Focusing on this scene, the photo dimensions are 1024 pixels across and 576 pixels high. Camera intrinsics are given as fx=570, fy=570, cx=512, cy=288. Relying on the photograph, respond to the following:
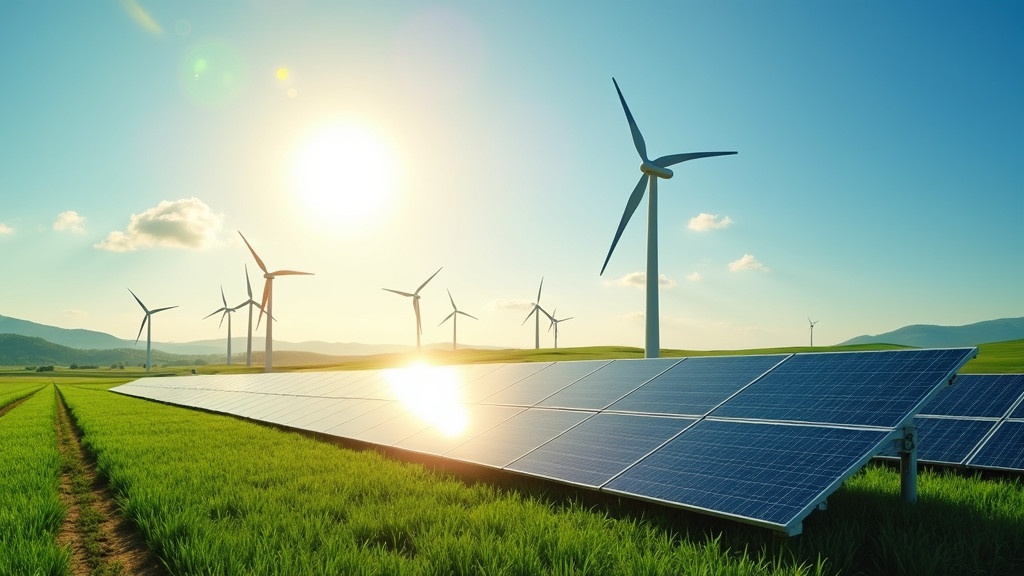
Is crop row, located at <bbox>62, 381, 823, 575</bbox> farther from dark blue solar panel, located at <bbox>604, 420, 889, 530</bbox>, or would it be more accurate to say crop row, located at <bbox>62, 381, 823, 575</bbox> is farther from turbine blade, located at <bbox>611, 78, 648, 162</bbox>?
turbine blade, located at <bbox>611, 78, 648, 162</bbox>

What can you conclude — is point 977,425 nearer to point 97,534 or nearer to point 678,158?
point 97,534

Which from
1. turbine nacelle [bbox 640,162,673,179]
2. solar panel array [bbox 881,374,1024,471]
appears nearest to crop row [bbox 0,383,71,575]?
solar panel array [bbox 881,374,1024,471]

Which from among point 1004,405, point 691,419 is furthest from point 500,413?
point 1004,405

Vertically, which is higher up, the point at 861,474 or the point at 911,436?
the point at 911,436

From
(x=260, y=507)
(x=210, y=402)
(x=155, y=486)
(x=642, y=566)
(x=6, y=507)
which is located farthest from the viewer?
(x=210, y=402)

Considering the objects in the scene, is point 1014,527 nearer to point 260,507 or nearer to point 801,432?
point 801,432

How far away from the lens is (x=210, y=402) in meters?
30.7

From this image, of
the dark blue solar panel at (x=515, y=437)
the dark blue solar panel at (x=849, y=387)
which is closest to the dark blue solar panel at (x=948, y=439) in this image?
the dark blue solar panel at (x=849, y=387)

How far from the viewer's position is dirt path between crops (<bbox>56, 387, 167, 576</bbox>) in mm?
7145

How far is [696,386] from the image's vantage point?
990 cm

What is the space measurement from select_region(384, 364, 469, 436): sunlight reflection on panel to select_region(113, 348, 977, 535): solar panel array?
0.08 m

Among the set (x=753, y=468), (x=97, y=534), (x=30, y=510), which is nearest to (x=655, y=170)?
(x=753, y=468)

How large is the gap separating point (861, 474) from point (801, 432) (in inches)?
126

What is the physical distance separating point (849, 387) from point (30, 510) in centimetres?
1222
